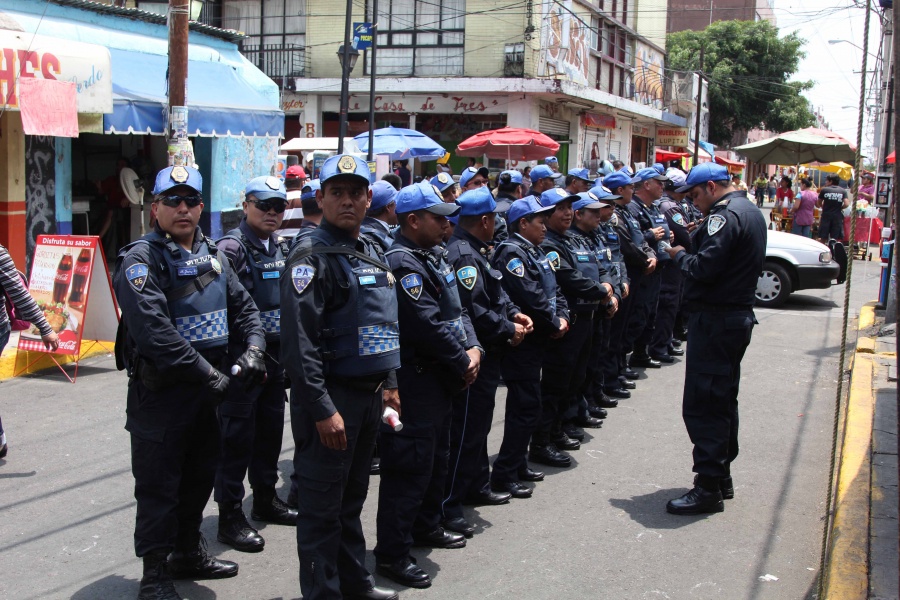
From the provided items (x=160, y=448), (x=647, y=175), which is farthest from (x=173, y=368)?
(x=647, y=175)

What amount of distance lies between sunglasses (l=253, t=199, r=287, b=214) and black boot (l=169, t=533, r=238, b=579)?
183 cm

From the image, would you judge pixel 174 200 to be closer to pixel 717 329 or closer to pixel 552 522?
pixel 552 522

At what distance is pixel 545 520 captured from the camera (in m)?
5.32

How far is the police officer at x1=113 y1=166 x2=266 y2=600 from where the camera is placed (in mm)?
3885

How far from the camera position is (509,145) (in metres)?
19.0

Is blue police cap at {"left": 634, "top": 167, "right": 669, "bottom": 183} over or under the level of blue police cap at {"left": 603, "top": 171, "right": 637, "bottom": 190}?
over

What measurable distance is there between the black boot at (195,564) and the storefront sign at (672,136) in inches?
1661

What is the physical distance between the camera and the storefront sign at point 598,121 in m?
31.8

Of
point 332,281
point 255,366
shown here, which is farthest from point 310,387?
point 255,366

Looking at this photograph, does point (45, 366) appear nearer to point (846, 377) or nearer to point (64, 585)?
point (64, 585)

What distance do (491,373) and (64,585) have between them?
8.39 ft

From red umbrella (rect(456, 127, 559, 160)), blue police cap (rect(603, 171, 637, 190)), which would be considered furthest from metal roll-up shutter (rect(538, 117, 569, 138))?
blue police cap (rect(603, 171, 637, 190))

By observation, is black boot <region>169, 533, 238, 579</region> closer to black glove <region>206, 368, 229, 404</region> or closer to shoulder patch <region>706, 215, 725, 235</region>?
black glove <region>206, 368, 229, 404</region>

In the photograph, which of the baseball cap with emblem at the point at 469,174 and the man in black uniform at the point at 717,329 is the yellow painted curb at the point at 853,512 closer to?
the man in black uniform at the point at 717,329
